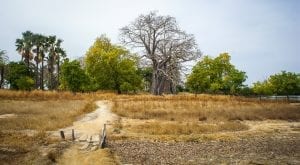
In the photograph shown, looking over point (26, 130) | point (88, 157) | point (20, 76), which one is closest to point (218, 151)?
point (88, 157)

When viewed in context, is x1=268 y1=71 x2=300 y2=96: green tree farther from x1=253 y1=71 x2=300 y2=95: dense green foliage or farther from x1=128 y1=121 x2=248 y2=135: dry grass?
x1=128 y1=121 x2=248 y2=135: dry grass

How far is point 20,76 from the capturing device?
67.4m

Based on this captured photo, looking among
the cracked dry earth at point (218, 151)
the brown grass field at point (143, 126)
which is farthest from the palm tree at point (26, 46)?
the cracked dry earth at point (218, 151)

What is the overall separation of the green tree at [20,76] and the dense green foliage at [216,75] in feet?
92.0

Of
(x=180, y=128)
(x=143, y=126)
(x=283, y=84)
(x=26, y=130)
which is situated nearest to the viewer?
(x=26, y=130)

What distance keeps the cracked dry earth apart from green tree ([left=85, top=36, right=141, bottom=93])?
39716mm

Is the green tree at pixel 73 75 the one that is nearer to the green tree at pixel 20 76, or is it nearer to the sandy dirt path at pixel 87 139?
the green tree at pixel 20 76

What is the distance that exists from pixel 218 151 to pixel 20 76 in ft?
182

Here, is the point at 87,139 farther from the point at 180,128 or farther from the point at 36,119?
the point at 36,119

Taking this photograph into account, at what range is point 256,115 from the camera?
33219 mm

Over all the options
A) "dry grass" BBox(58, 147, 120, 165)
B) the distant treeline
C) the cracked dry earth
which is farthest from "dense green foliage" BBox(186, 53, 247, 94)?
"dry grass" BBox(58, 147, 120, 165)

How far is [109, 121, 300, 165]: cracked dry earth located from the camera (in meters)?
16.5

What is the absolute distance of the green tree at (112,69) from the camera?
6184 centimetres

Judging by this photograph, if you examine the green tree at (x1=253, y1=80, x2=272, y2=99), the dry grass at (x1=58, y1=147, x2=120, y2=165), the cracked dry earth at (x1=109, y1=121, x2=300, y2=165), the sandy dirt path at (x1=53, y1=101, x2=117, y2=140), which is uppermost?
the green tree at (x1=253, y1=80, x2=272, y2=99)
